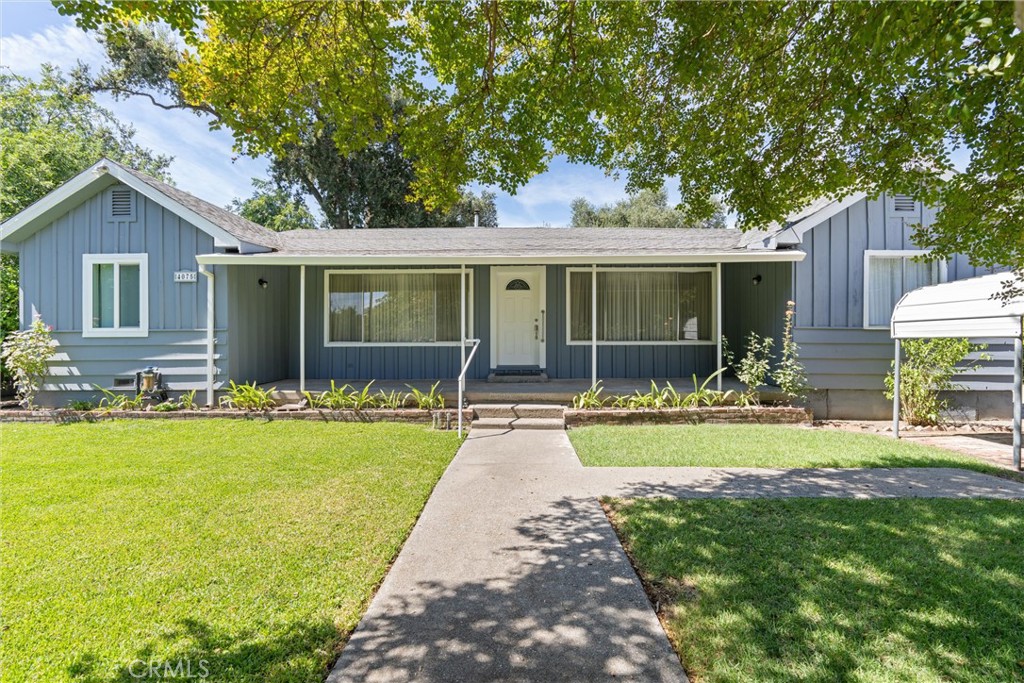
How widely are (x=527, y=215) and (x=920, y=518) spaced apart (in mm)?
20671

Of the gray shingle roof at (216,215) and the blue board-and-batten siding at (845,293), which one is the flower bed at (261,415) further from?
the blue board-and-batten siding at (845,293)

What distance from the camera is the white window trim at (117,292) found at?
8.33 m

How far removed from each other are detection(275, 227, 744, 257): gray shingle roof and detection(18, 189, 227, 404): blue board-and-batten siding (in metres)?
1.94

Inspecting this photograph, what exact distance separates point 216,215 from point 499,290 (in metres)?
5.91

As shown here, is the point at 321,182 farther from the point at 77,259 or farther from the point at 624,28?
the point at 624,28

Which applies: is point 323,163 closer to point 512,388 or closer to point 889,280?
point 512,388

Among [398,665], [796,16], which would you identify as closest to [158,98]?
[796,16]

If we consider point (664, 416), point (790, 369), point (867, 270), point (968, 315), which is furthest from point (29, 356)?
point (867, 270)

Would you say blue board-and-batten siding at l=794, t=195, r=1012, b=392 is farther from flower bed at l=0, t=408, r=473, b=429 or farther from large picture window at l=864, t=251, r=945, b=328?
flower bed at l=0, t=408, r=473, b=429

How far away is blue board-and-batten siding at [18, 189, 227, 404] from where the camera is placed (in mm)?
8336

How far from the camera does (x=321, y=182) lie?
64.7 ft

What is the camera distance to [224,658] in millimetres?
2158

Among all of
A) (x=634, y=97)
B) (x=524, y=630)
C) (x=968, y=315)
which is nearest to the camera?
(x=524, y=630)

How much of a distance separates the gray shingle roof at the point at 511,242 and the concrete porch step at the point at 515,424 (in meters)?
2.93
